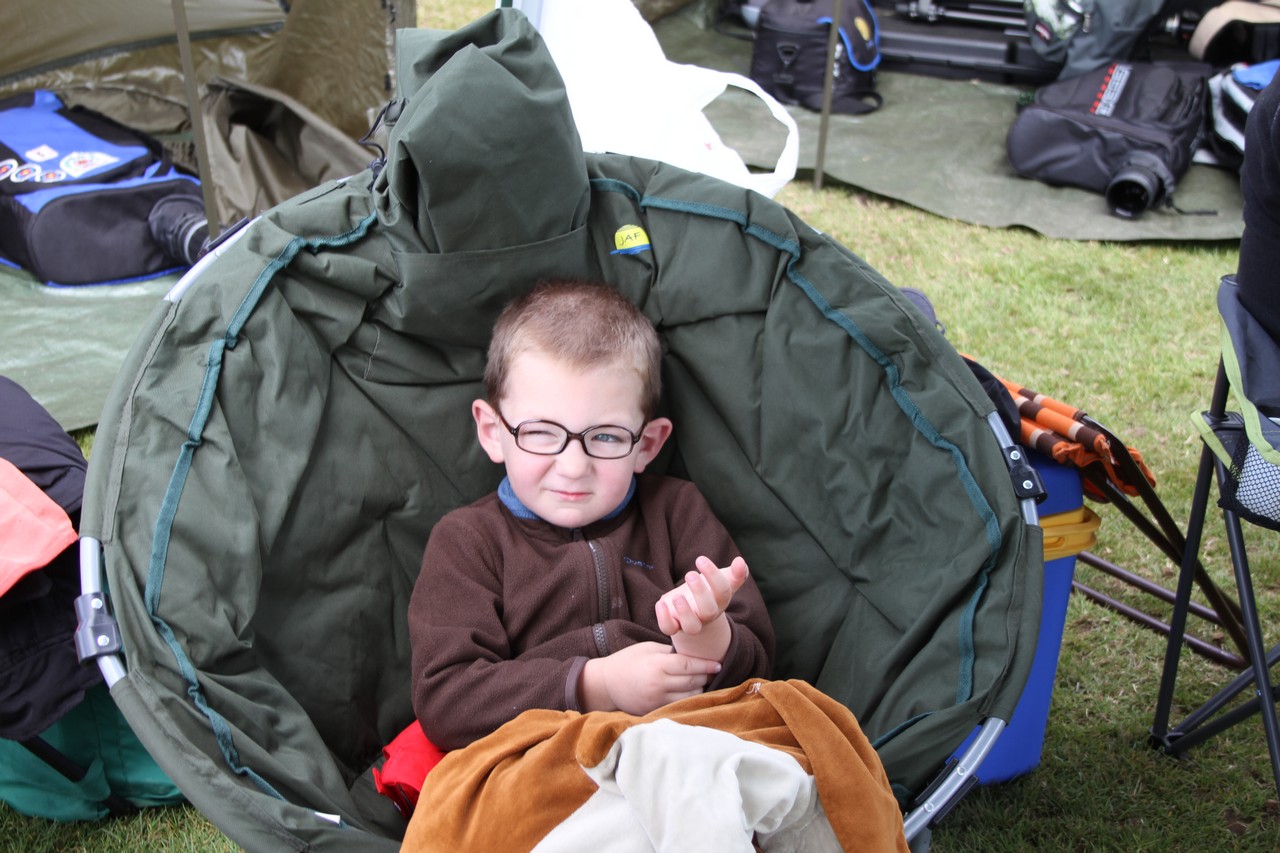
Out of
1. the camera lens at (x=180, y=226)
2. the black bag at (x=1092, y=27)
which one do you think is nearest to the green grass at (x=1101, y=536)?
the black bag at (x=1092, y=27)

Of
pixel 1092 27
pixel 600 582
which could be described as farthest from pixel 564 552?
pixel 1092 27

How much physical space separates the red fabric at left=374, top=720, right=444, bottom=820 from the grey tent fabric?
1.1 inches

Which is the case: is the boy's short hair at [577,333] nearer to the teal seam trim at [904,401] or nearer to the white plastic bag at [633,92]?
the teal seam trim at [904,401]

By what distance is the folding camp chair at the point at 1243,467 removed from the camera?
181 cm

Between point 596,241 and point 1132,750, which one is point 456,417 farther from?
point 1132,750

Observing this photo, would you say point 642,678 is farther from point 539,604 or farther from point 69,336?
point 69,336

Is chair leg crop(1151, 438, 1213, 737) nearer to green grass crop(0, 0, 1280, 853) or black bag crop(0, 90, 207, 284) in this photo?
green grass crop(0, 0, 1280, 853)

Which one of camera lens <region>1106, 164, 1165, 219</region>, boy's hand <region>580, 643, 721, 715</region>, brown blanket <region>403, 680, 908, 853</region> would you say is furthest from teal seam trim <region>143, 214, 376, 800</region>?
camera lens <region>1106, 164, 1165, 219</region>

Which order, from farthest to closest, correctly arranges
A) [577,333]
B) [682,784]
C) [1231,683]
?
[1231,683] → [577,333] → [682,784]

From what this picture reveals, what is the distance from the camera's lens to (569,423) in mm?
1762

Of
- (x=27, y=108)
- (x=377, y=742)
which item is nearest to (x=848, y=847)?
(x=377, y=742)

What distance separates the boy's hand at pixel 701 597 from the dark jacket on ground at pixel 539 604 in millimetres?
274

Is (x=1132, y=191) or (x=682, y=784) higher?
(x=682, y=784)

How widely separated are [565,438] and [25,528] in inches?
32.6
